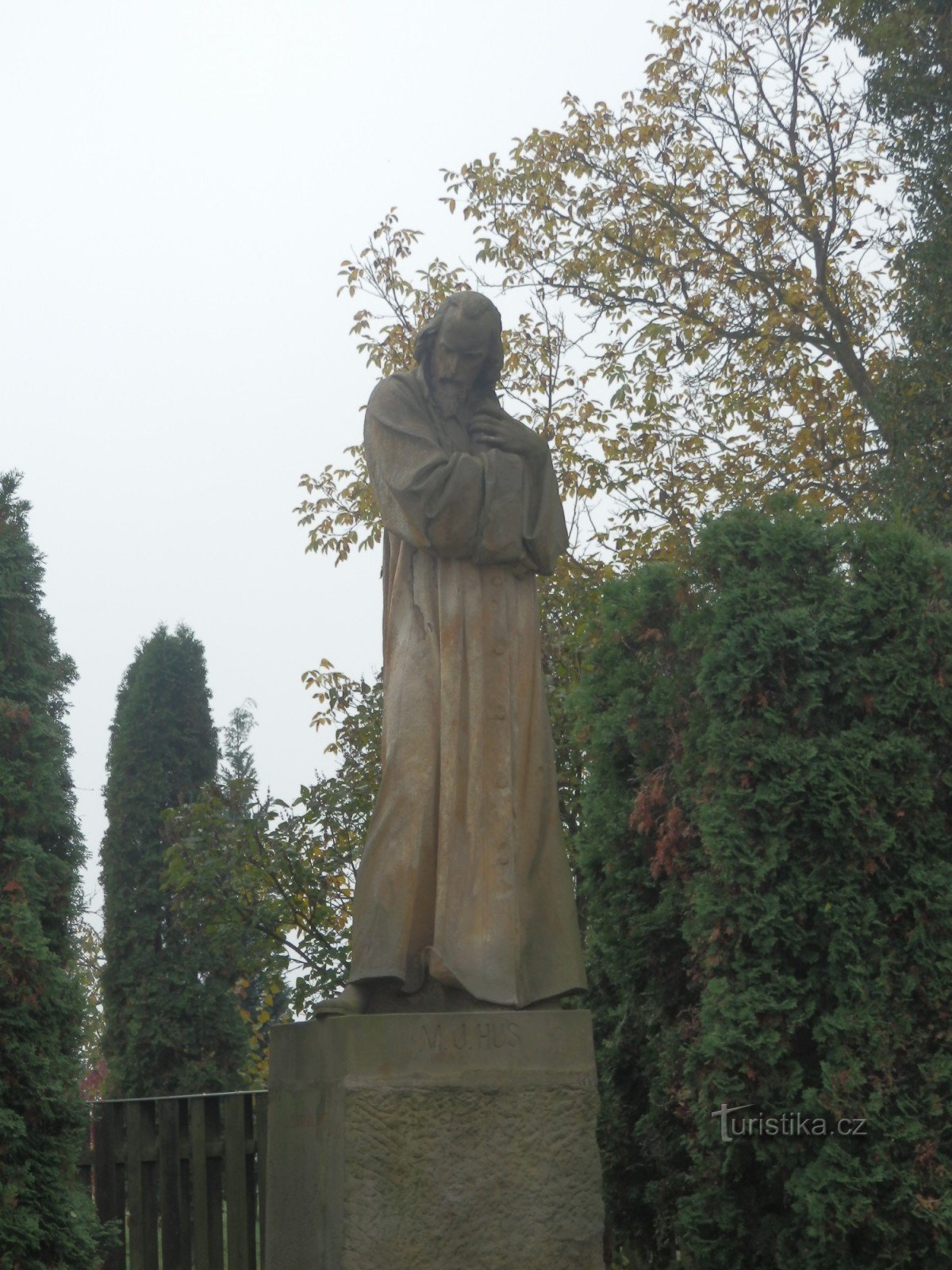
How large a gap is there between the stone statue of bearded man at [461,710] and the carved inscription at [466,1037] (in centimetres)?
10

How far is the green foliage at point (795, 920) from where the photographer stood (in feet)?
21.3

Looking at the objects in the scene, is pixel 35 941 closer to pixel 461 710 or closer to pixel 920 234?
pixel 461 710

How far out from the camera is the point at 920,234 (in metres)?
13.0

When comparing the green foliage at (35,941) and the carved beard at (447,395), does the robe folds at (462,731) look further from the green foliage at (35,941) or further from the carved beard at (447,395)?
the green foliage at (35,941)

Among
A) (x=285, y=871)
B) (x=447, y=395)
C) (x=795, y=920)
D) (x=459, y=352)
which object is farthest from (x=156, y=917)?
(x=459, y=352)

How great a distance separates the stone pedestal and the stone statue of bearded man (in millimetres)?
168

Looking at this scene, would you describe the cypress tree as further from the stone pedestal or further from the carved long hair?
the stone pedestal

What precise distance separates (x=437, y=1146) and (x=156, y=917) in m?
15.9

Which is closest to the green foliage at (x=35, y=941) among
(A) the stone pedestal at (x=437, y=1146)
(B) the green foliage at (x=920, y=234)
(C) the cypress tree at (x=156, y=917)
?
(A) the stone pedestal at (x=437, y=1146)

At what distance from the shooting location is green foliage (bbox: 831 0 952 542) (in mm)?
12125

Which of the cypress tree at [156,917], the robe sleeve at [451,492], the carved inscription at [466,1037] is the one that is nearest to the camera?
the carved inscription at [466,1037]

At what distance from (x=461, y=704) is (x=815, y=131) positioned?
32.5 feet

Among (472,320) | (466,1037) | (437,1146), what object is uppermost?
(472,320)

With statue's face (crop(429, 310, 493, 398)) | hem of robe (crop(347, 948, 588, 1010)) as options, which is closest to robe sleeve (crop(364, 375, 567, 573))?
statue's face (crop(429, 310, 493, 398))
